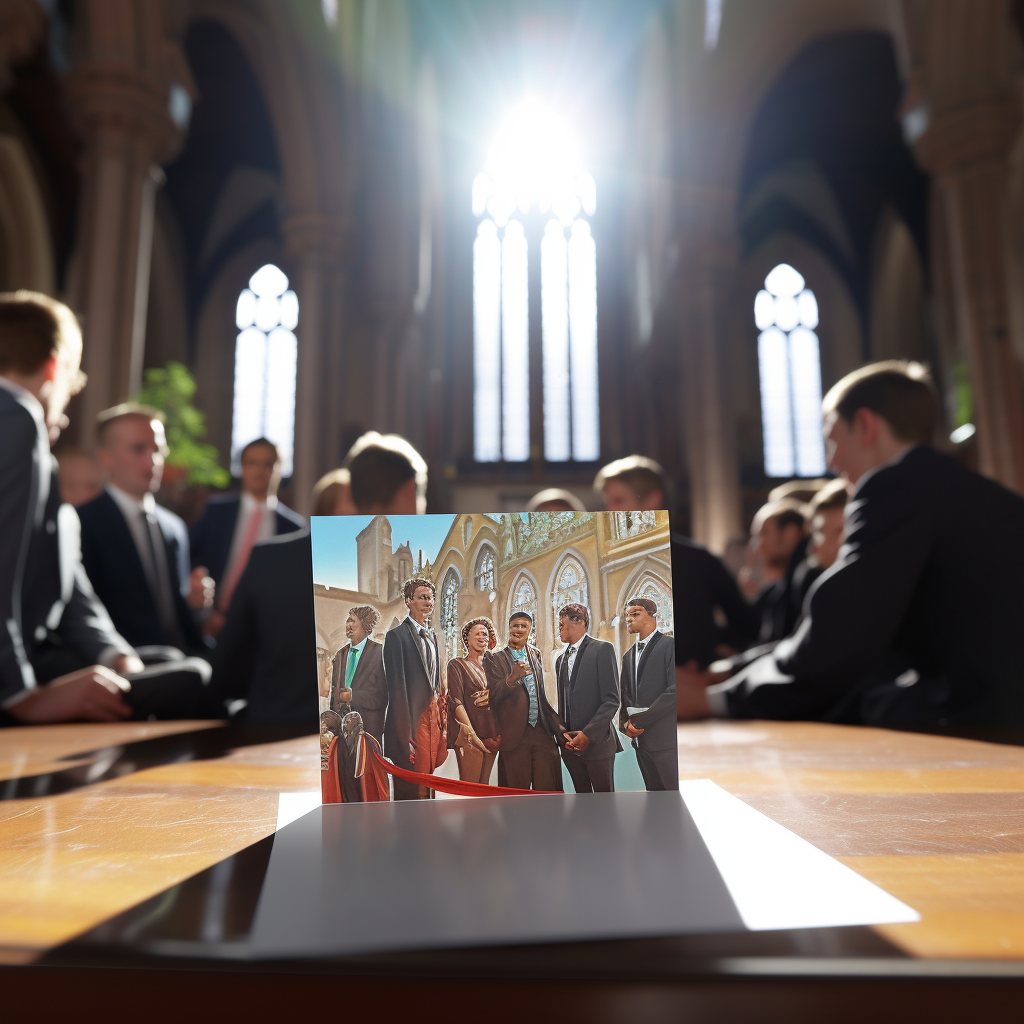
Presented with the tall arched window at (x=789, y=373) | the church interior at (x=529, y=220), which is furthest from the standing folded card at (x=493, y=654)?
the tall arched window at (x=789, y=373)

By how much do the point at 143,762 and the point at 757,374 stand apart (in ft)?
54.0

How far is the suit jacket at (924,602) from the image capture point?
5.42 ft

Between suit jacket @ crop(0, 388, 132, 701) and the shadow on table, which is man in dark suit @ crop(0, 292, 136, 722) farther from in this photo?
the shadow on table

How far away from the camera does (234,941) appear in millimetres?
365

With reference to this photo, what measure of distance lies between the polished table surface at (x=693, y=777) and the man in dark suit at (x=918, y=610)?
47 cm

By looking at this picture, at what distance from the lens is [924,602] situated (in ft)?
5.88

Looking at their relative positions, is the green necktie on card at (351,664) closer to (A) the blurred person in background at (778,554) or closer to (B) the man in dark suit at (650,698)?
(B) the man in dark suit at (650,698)

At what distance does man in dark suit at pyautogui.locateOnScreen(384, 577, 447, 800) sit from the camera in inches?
27.8

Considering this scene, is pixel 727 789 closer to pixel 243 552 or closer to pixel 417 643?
pixel 417 643

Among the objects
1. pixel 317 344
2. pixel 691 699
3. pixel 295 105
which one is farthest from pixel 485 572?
pixel 295 105

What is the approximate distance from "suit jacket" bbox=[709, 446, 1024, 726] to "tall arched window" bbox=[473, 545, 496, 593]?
113cm

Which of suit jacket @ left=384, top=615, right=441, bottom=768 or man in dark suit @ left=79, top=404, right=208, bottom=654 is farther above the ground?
man in dark suit @ left=79, top=404, right=208, bottom=654

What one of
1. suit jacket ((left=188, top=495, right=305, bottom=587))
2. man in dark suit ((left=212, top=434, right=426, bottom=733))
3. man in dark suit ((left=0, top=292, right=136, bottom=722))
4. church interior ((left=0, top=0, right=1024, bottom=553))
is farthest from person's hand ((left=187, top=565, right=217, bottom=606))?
church interior ((left=0, top=0, right=1024, bottom=553))

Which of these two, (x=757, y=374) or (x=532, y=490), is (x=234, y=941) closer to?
(x=532, y=490)
